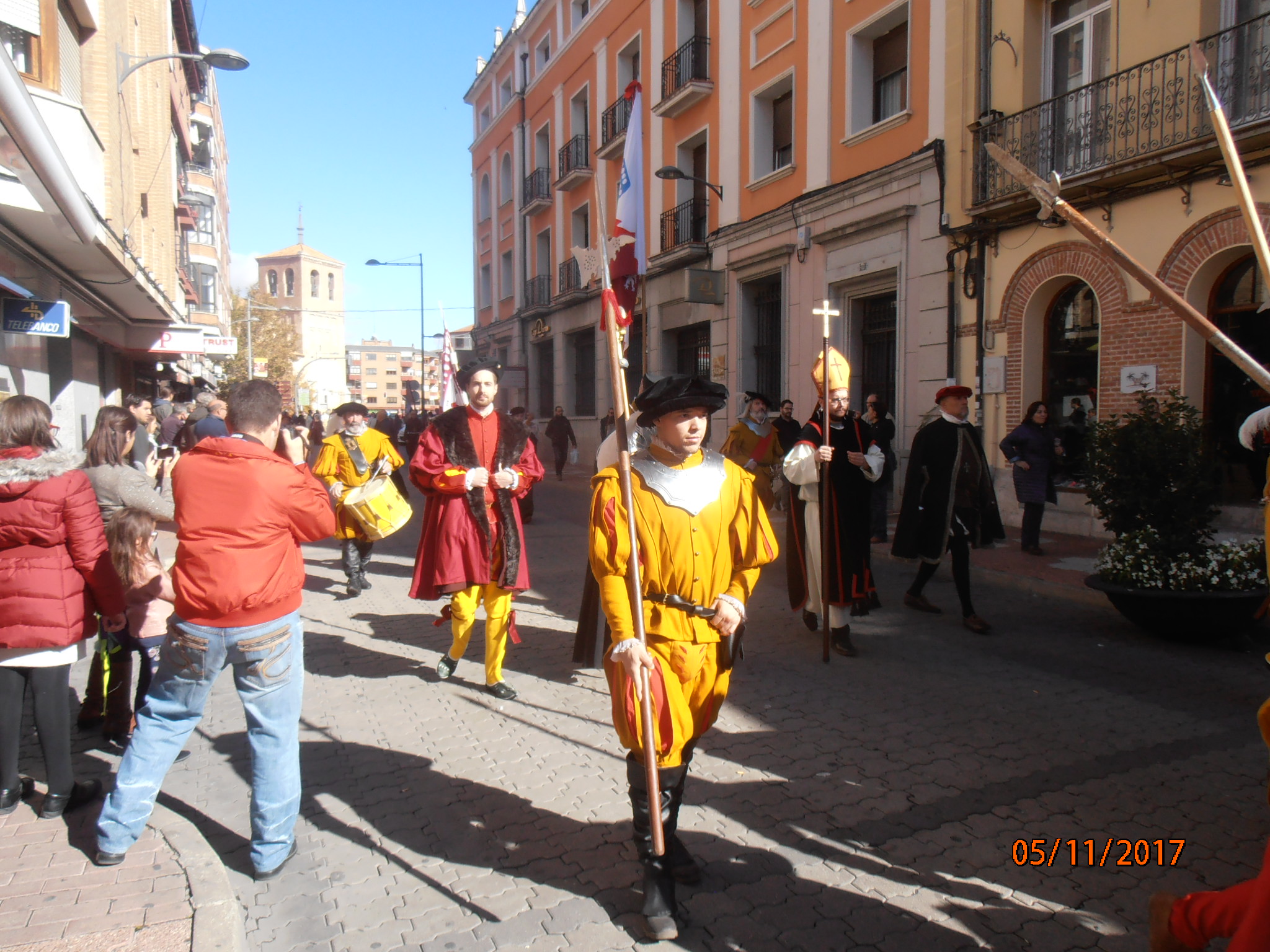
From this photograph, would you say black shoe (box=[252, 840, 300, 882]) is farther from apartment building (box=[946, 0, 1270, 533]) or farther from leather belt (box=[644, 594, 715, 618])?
apartment building (box=[946, 0, 1270, 533])

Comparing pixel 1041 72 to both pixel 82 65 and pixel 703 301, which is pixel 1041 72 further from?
pixel 82 65

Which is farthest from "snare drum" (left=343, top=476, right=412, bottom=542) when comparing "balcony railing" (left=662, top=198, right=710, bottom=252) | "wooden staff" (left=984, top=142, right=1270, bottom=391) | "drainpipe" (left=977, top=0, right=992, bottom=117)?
"balcony railing" (left=662, top=198, right=710, bottom=252)

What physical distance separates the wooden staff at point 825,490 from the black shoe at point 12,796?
4.16 metres

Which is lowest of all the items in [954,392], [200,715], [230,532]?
[200,715]

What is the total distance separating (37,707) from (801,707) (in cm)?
359

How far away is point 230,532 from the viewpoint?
9.93ft

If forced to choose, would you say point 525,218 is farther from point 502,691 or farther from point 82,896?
point 82,896

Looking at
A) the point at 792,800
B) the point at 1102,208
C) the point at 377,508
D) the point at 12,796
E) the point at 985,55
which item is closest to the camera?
the point at 12,796

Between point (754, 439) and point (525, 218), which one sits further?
point (525, 218)

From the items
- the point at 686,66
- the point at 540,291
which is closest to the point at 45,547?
the point at 686,66

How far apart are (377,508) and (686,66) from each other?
51.5ft

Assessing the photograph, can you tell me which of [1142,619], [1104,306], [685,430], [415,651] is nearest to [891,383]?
[1104,306]

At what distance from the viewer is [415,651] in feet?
20.3
